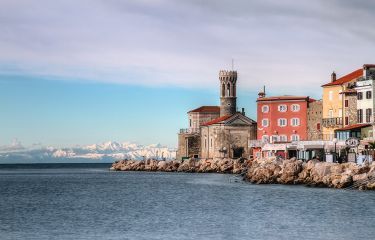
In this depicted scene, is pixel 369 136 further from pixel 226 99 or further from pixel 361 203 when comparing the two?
pixel 226 99

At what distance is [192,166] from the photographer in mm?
122000

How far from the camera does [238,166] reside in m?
108

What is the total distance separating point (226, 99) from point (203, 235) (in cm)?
9486

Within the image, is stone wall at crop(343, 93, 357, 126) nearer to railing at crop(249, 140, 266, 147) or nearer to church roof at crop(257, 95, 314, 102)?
church roof at crop(257, 95, 314, 102)

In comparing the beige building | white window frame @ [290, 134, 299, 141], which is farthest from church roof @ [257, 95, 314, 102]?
the beige building

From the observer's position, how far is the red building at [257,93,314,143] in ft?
336

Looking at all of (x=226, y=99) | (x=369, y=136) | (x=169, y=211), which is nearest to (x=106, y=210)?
(x=169, y=211)

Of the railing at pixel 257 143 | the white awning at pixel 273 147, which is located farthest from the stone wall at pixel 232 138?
the white awning at pixel 273 147

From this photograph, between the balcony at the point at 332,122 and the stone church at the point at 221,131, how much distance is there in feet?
66.8

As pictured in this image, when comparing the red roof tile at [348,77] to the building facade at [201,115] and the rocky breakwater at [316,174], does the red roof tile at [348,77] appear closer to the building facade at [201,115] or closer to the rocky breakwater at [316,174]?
the rocky breakwater at [316,174]

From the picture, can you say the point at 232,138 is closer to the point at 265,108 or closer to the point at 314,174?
the point at 265,108

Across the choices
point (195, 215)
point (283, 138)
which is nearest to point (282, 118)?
point (283, 138)

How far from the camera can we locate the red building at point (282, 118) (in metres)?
103

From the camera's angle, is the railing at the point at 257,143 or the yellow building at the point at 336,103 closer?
the yellow building at the point at 336,103
